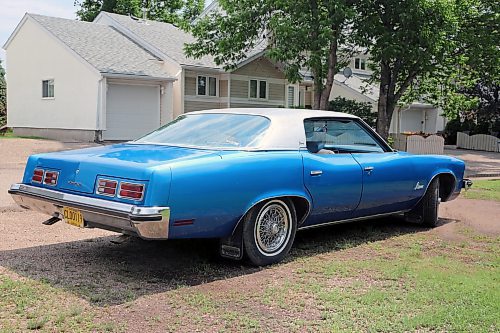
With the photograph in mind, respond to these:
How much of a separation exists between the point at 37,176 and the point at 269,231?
7.34ft

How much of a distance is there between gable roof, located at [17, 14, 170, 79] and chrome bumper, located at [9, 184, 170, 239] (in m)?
18.5

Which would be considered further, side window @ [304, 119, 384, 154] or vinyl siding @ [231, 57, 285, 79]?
vinyl siding @ [231, 57, 285, 79]

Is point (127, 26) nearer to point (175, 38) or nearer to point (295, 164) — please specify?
point (175, 38)

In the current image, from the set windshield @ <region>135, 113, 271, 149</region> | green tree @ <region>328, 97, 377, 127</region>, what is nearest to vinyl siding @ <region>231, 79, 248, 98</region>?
green tree @ <region>328, 97, 377, 127</region>

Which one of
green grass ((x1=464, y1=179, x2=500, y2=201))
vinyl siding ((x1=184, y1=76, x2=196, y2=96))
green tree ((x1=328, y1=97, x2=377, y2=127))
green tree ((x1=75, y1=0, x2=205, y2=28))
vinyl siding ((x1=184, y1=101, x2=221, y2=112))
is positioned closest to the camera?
green grass ((x1=464, y1=179, x2=500, y2=201))

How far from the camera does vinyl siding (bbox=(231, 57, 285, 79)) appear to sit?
28781 mm

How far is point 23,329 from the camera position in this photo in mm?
3979

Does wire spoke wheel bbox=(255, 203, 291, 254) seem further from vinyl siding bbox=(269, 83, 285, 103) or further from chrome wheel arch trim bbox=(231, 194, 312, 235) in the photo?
vinyl siding bbox=(269, 83, 285, 103)

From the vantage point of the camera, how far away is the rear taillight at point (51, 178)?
5484 mm

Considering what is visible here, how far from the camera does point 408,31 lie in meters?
20.6

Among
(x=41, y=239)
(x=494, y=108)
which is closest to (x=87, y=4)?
(x=494, y=108)

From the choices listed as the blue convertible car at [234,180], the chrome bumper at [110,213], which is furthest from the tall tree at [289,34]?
the chrome bumper at [110,213]

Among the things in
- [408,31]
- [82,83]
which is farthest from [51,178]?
[82,83]

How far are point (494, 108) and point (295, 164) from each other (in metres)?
30.0
